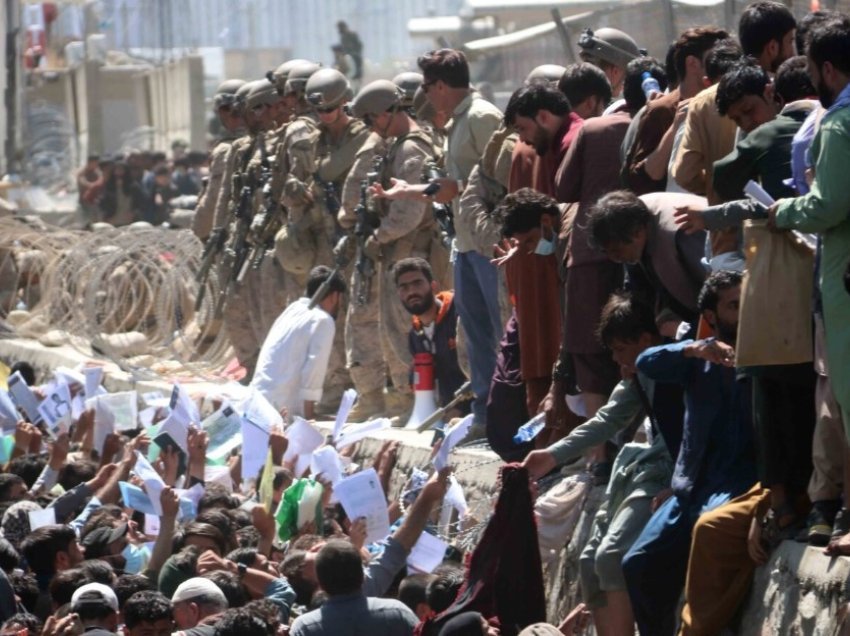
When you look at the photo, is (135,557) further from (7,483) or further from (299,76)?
(299,76)

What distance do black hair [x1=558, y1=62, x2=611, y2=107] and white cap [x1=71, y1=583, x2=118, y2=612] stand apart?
11.1 ft

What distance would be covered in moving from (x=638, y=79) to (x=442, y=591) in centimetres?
253

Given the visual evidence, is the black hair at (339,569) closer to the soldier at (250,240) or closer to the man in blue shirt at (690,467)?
the man in blue shirt at (690,467)

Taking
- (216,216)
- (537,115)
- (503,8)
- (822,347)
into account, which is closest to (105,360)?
(216,216)

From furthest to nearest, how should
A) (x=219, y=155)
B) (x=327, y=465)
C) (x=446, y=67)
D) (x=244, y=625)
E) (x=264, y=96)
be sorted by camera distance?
(x=219, y=155) → (x=264, y=96) → (x=446, y=67) → (x=327, y=465) → (x=244, y=625)

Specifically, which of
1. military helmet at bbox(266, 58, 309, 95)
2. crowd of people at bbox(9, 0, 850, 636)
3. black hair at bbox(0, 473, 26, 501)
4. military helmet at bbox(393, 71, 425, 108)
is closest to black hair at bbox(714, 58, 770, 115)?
crowd of people at bbox(9, 0, 850, 636)

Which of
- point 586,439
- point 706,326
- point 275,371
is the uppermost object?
point 706,326

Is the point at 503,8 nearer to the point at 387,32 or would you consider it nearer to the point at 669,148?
the point at 387,32

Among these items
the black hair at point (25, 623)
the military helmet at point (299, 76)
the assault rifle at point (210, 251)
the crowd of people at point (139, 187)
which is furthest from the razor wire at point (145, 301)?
the crowd of people at point (139, 187)

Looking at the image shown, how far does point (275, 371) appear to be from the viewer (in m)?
14.6

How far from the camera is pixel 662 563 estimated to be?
806 centimetres

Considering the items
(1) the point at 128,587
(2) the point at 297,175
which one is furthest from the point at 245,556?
(2) the point at 297,175

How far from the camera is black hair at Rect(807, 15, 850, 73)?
7.17 meters

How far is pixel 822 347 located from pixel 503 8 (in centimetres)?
2168
